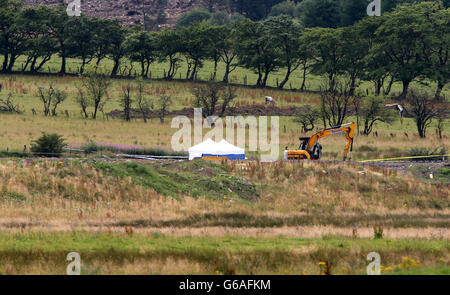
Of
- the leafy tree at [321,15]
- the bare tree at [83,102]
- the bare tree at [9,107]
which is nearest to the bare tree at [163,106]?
the bare tree at [83,102]

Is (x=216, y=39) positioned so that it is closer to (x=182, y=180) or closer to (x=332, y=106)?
(x=332, y=106)

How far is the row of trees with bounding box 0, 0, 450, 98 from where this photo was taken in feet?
315

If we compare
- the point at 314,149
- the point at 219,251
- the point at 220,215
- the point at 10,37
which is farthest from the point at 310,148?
the point at 10,37

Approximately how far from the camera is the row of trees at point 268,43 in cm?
9588

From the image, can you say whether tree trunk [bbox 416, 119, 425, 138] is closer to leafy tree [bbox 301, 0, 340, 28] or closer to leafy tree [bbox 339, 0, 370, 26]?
leafy tree [bbox 339, 0, 370, 26]

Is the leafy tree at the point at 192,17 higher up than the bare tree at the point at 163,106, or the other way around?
the leafy tree at the point at 192,17

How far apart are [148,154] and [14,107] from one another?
30169 millimetres

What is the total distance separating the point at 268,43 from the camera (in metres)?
103

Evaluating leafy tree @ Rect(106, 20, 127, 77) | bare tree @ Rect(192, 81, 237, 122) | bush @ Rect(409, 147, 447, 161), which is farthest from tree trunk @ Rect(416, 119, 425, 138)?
leafy tree @ Rect(106, 20, 127, 77)

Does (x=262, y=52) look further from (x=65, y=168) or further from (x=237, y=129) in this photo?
(x=65, y=168)

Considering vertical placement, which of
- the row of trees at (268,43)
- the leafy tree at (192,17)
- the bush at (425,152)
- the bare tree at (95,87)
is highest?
the leafy tree at (192,17)

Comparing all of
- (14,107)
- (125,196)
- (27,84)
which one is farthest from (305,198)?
(27,84)

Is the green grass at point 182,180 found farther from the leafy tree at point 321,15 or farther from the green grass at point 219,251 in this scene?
the leafy tree at point 321,15

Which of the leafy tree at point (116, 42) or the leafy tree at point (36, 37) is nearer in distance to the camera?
the leafy tree at point (36, 37)
